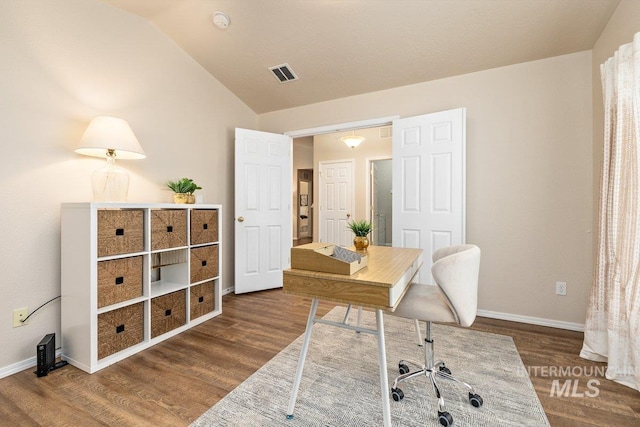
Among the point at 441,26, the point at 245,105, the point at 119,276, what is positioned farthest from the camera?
the point at 245,105

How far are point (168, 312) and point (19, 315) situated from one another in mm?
903

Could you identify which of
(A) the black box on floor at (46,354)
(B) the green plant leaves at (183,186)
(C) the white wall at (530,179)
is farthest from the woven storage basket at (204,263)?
(C) the white wall at (530,179)

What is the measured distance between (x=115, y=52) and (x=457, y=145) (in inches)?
127

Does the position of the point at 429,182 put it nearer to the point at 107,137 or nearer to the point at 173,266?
the point at 173,266

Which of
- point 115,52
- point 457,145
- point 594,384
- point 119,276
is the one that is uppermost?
point 115,52

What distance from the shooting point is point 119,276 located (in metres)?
2.04

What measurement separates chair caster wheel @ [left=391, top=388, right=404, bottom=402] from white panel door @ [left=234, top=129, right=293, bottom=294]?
239cm

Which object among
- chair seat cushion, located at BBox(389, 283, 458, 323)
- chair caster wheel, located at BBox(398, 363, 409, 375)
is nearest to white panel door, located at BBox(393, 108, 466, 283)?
chair caster wheel, located at BBox(398, 363, 409, 375)

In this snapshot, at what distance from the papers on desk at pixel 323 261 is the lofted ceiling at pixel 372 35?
2.17 metres

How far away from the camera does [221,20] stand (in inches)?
104

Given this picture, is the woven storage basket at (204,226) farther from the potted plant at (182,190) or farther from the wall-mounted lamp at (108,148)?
the wall-mounted lamp at (108,148)

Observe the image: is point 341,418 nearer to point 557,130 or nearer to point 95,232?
point 95,232

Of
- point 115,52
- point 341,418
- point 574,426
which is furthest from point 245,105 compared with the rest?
point 574,426

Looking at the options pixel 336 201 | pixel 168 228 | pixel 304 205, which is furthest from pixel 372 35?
pixel 304 205
